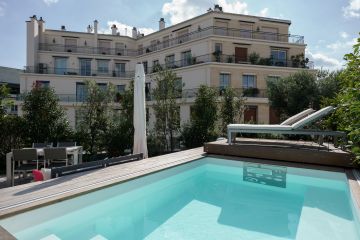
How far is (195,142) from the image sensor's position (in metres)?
14.5

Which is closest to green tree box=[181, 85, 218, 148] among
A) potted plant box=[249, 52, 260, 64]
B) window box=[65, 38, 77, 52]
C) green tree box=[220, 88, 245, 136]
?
green tree box=[220, 88, 245, 136]

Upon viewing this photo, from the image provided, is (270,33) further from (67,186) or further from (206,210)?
(67,186)

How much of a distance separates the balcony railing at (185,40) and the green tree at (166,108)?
48.5 feet

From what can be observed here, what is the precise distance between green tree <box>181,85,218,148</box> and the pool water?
238 inches

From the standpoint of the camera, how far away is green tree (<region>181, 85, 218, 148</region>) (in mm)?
14297

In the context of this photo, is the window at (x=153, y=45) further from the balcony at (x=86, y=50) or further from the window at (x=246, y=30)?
the window at (x=246, y=30)

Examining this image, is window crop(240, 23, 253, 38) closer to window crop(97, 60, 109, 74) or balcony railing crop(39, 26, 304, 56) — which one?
balcony railing crop(39, 26, 304, 56)

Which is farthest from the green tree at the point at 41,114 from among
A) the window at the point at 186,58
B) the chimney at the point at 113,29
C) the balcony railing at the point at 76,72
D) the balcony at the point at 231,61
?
the chimney at the point at 113,29

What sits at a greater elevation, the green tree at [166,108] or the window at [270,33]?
the window at [270,33]

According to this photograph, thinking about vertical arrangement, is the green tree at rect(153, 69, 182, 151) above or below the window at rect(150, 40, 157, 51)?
below

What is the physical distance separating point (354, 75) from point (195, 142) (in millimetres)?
11490

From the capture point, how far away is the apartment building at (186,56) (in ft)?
88.1

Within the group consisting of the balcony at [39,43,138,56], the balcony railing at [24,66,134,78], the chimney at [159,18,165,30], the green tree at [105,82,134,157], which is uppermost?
the chimney at [159,18,165,30]

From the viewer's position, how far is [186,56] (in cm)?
2942
